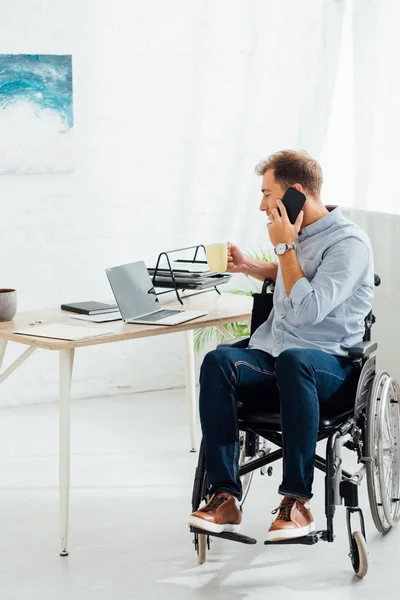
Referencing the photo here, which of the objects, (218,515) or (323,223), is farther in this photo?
(323,223)

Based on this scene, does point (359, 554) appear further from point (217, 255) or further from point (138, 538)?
point (217, 255)

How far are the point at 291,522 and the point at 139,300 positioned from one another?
0.95 metres

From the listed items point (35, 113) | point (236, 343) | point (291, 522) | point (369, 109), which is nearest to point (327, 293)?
point (236, 343)

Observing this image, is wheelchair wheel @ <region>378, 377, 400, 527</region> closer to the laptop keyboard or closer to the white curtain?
the laptop keyboard

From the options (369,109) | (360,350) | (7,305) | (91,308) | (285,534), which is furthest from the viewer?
(369,109)

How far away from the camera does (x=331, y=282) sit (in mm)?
2711

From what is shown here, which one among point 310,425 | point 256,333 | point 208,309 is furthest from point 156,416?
point 310,425

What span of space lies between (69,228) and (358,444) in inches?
88.1

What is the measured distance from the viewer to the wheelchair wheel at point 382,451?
273 cm

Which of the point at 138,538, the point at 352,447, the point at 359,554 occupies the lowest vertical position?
Result: the point at 138,538

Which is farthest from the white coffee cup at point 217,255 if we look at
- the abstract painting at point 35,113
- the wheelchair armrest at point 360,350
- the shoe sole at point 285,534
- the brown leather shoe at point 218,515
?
the abstract painting at point 35,113

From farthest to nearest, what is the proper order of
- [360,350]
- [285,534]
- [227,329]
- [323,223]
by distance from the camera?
1. [227,329]
2. [323,223]
3. [360,350]
4. [285,534]

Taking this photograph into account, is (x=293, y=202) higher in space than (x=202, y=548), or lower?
higher

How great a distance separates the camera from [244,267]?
316cm
